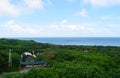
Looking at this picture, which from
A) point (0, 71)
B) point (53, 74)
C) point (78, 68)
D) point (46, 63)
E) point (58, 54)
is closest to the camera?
point (53, 74)

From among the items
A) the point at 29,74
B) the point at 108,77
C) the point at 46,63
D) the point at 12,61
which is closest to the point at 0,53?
the point at 12,61

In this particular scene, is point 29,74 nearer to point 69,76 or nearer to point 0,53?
point 69,76

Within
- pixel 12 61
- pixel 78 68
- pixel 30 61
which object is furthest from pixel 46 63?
pixel 78 68

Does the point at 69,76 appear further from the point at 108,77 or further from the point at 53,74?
the point at 108,77

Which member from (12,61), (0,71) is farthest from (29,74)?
(12,61)

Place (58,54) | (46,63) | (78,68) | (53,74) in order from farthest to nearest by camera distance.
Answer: (58,54)
(46,63)
(78,68)
(53,74)

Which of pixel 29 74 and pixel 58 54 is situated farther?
pixel 58 54

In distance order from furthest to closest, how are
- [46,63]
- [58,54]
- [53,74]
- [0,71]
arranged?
[58,54]
[46,63]
[0,71]
[53,74]

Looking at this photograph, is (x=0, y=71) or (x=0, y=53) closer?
(x=0, y=71)

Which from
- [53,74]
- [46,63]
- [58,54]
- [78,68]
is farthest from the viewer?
[58,54]
